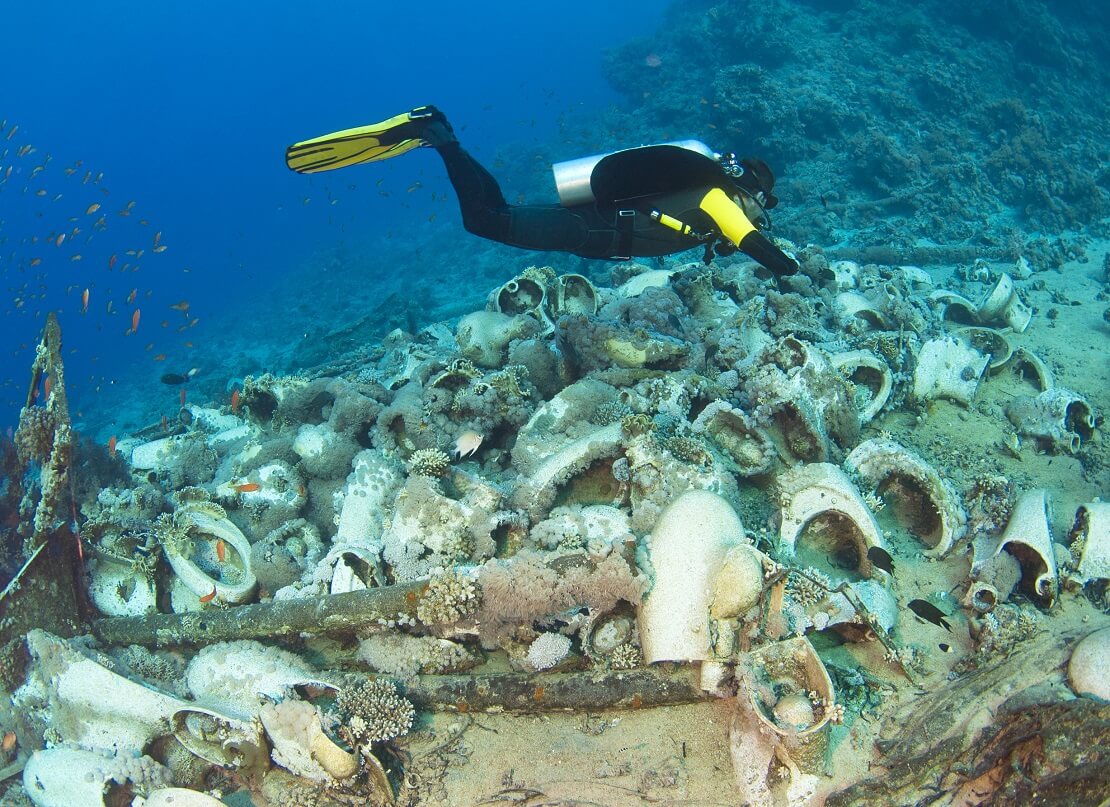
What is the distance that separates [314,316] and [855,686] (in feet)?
76.6

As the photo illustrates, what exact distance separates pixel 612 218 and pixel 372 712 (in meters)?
4.36

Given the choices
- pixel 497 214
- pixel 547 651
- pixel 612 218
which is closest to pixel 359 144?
pixel 497 214

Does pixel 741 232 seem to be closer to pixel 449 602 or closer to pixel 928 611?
pixel 928 611

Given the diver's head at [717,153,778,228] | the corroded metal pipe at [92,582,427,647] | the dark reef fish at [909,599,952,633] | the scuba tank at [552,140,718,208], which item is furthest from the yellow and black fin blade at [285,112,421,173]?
the dark reef fish at [909,599,952,633]

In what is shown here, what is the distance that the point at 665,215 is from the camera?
16.4 feet

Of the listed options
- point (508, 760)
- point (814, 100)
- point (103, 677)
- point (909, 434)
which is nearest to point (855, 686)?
point (508, 760)

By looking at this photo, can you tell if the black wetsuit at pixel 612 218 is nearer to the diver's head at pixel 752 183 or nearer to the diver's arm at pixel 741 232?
the diver's arm at pixel 741 232

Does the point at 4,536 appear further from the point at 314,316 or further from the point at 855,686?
the point at 314,316

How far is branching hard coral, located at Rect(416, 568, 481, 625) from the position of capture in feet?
12.5

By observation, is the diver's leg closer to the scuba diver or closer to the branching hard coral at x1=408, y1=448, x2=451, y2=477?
the scuba diver

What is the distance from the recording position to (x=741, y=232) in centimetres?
443

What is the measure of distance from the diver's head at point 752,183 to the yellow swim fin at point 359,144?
11.3 feet

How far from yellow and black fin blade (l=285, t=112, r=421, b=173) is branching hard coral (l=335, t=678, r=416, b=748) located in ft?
16.8

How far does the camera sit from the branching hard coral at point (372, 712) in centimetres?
346
